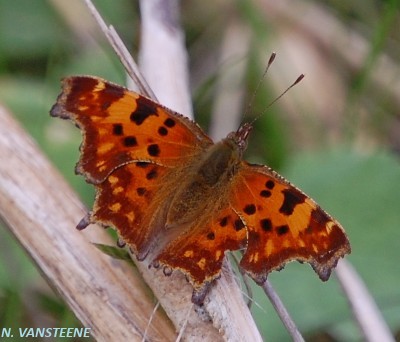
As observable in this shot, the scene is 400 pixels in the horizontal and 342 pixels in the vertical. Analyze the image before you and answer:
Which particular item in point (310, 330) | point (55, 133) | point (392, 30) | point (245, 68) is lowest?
point (310, 330)


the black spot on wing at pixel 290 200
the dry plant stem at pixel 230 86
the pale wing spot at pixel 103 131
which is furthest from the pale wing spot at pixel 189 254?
the dry plant stem at pixel 230 86

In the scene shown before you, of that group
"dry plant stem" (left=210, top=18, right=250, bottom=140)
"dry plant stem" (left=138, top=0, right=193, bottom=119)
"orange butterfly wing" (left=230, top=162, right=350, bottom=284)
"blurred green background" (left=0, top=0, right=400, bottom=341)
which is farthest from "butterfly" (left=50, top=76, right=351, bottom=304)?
"dry plant stem" (left=210, top=18, right=250, bottom=140)

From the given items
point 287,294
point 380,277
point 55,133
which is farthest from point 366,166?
point 55,133

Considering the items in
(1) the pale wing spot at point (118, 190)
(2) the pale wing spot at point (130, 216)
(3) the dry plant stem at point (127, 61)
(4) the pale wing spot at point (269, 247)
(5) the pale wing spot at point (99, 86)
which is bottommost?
(2) the pale wing spot at point (130, 216)

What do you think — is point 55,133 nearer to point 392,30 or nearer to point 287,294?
point 287,294

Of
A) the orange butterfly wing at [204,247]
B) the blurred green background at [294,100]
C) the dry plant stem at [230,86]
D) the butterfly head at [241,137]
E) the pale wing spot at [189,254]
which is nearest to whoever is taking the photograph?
the orange butterfly wing at [204,247]

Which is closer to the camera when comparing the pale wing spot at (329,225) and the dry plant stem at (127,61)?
the pale wing spot at (329,225)

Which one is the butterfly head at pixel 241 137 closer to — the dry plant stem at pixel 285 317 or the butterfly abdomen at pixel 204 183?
the butterfly abdomen at pixel 204 183

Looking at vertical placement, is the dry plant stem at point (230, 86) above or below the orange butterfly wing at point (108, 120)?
below
